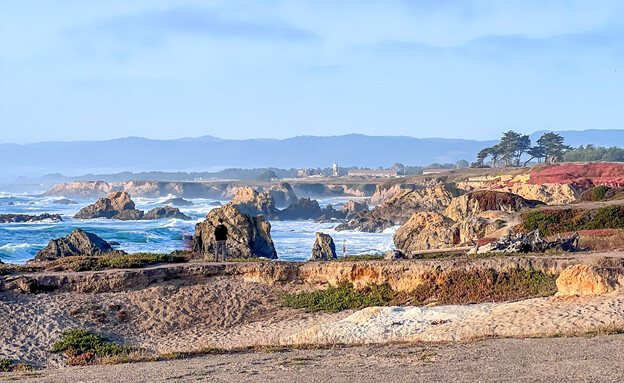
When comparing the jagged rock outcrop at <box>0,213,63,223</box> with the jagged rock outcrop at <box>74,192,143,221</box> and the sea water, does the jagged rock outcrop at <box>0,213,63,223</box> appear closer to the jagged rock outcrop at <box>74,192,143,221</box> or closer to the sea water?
the sea water

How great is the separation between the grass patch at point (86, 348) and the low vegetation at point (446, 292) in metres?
5.25

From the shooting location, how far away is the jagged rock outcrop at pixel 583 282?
17.9 m

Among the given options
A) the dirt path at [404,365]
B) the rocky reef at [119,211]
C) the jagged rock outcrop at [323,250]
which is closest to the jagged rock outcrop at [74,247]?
the jagged rock outcrop at [323,250]

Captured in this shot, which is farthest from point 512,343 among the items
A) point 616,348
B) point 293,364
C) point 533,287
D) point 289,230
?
point 289,230

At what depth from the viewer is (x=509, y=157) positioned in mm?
131000

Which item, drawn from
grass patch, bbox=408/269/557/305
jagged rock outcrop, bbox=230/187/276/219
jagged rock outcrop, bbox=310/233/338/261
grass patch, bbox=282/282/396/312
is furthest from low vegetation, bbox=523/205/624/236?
jagged rock outcrop, bbox=230/187/276/219

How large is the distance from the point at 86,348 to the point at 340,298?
7078 mm

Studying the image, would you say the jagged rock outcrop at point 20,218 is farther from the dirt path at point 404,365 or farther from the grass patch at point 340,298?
the dirt path at point 404,365

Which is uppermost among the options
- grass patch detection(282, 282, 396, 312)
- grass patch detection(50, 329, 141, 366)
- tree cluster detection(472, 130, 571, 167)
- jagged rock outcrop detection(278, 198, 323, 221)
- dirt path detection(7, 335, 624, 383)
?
tree cluster detection(472, 130, 571, 167)

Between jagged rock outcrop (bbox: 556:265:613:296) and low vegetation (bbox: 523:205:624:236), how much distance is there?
1786 centimetres

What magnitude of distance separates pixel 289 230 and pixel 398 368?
181ft

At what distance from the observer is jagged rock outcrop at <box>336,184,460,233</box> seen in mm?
65100

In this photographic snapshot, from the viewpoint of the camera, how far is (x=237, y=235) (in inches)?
1496

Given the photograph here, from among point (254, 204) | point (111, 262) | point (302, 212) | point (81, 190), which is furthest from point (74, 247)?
point (81, 190)
